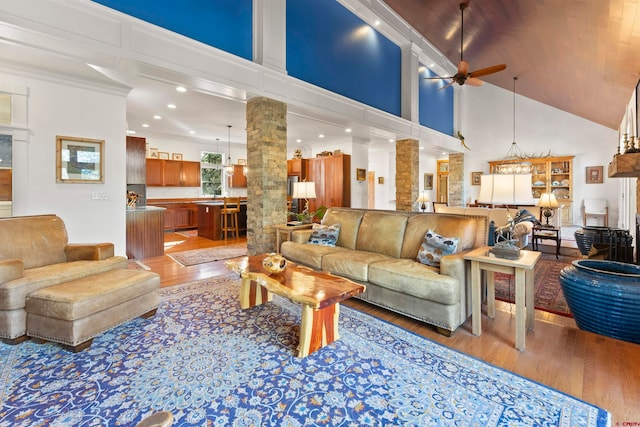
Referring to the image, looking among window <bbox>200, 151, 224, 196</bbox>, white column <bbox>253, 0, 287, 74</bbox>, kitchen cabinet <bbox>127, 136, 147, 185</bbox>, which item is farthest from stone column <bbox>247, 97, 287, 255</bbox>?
window <bbox>200, 151, 224, 196</bbox>

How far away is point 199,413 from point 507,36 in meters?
6.92

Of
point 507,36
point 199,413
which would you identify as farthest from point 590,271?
point 507,36

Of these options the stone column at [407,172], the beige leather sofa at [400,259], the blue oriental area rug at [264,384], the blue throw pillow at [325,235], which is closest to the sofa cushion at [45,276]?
the blue oriental area rug at [264,384]

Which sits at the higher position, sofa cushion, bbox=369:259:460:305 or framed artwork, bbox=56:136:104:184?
framed artwork, bbox=56:136:104:184

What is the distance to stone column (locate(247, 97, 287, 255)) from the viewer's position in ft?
15.1

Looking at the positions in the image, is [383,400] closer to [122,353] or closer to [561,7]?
[122,353]

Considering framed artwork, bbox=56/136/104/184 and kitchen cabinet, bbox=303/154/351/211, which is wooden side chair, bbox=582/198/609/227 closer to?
kitchen cabinet, bbox=303/154/351/211

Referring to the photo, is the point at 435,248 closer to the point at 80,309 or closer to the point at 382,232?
the point at 382,232

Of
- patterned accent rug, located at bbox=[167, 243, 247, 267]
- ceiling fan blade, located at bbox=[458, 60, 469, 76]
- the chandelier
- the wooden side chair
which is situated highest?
ceiling fan blade, located at bbox=[458, 60, 469, 76]

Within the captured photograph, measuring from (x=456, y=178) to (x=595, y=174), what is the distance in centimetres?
383

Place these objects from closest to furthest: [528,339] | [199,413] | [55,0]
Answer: [199,413] → [528,339] → [55,0]

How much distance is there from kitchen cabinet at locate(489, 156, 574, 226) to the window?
10152 millimetres

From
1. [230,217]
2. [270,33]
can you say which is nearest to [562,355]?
[270,33]

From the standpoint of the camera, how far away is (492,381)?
185 cm
